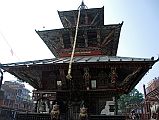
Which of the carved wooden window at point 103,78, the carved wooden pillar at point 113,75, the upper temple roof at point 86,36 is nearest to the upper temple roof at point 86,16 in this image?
the upper temple roof at point 86,36

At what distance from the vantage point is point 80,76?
1352 cm

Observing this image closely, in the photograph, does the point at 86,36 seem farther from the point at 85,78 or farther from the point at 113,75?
the point at 113,75

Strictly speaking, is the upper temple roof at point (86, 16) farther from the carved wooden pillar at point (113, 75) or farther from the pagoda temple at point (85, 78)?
the carved wooden pillar at point (113, 75)

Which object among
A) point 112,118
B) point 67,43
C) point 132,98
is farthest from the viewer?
point 132,98

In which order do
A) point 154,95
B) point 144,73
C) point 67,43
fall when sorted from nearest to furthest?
1. point 144,73
2. point 67,43
3. point 154,95

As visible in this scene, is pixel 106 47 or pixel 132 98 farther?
pixel 132 98

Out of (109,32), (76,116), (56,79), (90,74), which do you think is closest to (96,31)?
(109,32)

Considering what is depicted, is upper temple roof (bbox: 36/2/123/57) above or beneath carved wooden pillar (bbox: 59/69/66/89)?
above

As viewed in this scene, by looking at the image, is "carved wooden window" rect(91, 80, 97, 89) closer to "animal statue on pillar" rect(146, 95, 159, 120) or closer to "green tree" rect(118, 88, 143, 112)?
"animal statue on pillar" rect(146, 95, 159, 120)

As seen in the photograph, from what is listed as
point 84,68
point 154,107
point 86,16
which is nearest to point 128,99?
point 154,107

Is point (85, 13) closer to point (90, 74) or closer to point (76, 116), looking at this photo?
point (90, 74)

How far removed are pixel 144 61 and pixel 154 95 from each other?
Result: 58.1 ft

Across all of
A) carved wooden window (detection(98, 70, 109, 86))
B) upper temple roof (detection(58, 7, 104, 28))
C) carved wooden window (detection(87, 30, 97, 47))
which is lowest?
carved wooden window (detection(98, 70, 109, 86))

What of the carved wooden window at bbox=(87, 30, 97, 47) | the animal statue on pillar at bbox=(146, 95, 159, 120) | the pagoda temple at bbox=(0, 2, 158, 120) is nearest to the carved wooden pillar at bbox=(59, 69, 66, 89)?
the pagoda temple at bbox=(0, 2, 158, 120)
